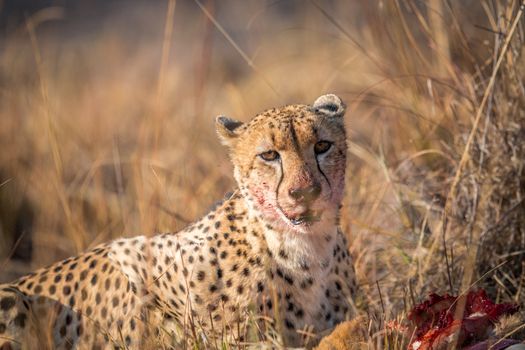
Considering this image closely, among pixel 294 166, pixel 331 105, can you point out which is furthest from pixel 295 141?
pixel 331 105

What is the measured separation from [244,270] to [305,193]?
37 cm

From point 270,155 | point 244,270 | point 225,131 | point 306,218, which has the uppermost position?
point 225,131

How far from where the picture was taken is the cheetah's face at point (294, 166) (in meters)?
2.61

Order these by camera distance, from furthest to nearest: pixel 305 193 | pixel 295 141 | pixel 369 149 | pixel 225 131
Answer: pixel 369 149, pixel 225 131, pixel 295 141, pixel 305 193

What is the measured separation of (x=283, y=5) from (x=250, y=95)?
158 inches

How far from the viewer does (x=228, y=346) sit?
259cm

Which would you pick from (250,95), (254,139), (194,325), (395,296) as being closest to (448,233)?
(395,296)

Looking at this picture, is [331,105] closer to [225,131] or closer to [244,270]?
[225,131]

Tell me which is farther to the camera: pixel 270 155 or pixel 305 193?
pixel 270 155

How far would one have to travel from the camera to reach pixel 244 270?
2.76 metres

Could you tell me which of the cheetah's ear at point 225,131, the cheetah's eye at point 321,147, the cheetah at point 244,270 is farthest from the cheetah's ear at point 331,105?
the cheetah's ear at point 225,131

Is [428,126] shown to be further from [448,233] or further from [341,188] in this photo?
[341,188]

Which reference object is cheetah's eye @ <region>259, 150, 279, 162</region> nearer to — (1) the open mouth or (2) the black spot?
(1) the open mouth

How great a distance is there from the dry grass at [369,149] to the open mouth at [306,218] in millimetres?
357
